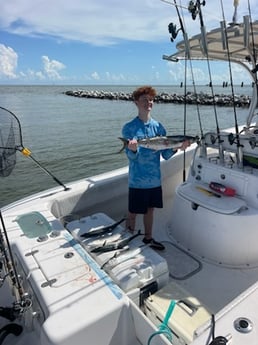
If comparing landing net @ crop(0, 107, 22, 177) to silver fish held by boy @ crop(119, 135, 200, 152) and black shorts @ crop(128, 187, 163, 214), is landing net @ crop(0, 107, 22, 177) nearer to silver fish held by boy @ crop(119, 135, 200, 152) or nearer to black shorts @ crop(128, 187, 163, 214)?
silver fish held by boy @ crop(119, 135, 200, 152)

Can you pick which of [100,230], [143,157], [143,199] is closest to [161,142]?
[143,157]

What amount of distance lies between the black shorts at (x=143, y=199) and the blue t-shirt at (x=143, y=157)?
5 cm

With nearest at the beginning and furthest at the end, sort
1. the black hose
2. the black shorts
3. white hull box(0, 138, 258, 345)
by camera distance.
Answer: white hull box(0, 138, 258, 345), the black hose, the black shorts

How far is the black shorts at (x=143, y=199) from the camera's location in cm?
310

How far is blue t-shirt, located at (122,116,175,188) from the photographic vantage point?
2.96m

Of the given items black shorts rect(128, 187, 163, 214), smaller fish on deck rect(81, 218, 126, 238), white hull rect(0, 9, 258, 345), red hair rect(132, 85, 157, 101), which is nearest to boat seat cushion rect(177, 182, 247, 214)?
white hull rect(0, 9, 258, 345)

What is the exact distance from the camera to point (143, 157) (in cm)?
301

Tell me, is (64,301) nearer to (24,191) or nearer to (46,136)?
(24,191)

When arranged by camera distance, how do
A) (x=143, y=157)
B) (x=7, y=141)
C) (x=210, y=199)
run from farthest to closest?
1. (x=210, y=199)
2. (x=143, y=157)
3. (x=7, y=141)

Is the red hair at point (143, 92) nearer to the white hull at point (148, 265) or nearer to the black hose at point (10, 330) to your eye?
the white hull at point (148, 265)

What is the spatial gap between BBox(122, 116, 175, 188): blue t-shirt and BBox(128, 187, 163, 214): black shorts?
2.1 inches

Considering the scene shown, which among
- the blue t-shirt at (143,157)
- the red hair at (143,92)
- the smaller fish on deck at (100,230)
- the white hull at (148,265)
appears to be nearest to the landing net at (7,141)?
the white hull at (148,265)

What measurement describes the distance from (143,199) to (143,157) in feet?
1.41

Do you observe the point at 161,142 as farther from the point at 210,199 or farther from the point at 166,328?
the point at 166,328
